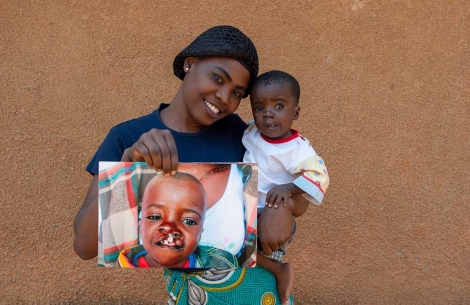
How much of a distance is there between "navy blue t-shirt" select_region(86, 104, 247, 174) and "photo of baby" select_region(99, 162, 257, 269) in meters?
0.16

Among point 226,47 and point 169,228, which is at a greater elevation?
point 226,47

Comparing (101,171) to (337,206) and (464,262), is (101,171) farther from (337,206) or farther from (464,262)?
(464,262)

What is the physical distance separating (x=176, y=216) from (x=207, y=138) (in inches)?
14.2

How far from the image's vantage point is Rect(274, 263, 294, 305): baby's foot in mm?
1793

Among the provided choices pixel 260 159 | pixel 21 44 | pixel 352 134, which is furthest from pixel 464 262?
pixel 21 44

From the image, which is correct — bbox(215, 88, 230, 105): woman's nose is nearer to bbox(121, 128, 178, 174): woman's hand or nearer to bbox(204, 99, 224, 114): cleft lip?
bbox(204, 99, 224, 114): cleft lip

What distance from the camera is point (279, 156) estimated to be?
1.81 metres

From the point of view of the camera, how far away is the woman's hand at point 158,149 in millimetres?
1384

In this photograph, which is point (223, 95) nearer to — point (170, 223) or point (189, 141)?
point (189, 141)

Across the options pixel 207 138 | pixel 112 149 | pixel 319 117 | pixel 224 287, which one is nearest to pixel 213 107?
pixel 207 138

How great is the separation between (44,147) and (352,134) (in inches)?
76.0

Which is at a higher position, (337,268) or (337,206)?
(337,206)

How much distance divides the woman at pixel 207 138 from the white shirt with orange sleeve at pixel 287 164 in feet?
0.30

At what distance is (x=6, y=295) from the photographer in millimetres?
3152
